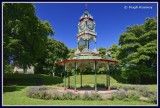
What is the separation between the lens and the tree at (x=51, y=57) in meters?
60.7

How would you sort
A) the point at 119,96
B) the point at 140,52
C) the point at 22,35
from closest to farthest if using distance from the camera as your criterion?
the point at 119,96, the point at 22,35, the point at 140,52

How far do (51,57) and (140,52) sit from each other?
27.7 metres

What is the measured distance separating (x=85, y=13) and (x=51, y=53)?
39.2 m

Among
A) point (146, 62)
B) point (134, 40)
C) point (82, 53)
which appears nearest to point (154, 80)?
point (146, 62)

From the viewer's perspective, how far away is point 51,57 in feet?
203

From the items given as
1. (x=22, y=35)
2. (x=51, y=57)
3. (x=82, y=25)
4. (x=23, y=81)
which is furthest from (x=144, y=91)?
(x=51, y=57)

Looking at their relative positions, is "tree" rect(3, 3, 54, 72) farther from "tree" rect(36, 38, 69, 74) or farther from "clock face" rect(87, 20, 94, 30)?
"tree" rect(36, 38, 69, 74)

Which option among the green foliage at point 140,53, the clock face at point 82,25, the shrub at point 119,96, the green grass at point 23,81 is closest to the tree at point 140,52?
the green foliage at point 140,53

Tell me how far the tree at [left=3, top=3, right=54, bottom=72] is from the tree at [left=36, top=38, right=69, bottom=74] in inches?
911

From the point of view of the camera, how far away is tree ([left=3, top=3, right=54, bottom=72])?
100ft

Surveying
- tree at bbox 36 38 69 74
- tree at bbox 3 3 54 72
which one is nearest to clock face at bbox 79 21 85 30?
tree at bbox 3 3 54 72

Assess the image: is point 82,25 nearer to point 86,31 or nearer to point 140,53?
point 86,31

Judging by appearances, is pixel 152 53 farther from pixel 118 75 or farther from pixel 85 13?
pixel 85 13

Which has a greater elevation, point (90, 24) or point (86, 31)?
point (90, 24)
